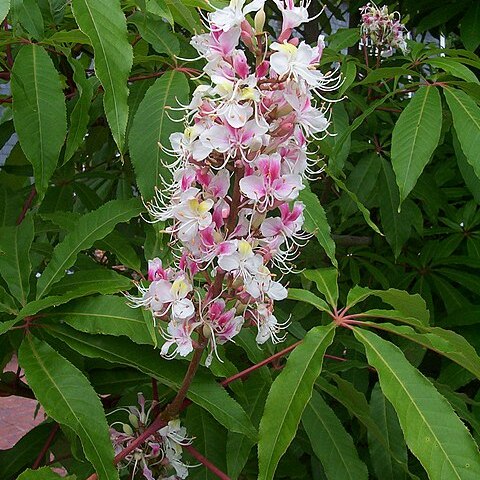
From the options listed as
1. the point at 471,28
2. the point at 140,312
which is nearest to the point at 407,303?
the point at 140,312

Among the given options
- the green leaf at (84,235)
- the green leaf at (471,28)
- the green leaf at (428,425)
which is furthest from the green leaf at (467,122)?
the green leaf at (471,28)

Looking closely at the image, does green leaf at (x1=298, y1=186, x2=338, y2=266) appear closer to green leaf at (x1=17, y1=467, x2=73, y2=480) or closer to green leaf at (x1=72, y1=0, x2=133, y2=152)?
green leaf at (x1=72, y1=0, x2=133, y2=152)

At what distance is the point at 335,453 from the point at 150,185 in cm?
42

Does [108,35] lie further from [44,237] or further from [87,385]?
[44,237]

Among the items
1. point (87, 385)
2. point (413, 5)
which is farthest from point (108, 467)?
point (413, 5)

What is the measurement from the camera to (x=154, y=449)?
883 mm

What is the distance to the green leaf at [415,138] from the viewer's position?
3.06 ft

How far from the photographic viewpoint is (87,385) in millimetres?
753

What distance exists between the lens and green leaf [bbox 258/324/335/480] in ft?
2.27

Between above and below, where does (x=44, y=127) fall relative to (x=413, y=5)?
above

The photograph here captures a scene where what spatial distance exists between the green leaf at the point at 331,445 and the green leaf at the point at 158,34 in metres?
0.51

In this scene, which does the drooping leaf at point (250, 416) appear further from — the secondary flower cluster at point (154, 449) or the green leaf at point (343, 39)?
the green leaf at point (343, 39)

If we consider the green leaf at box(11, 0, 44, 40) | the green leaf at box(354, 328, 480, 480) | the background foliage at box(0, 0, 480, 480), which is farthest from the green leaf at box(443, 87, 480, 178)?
the green leaf at box(11, 0, 44, 40)

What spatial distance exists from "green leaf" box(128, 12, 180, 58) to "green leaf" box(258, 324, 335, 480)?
44 cm
